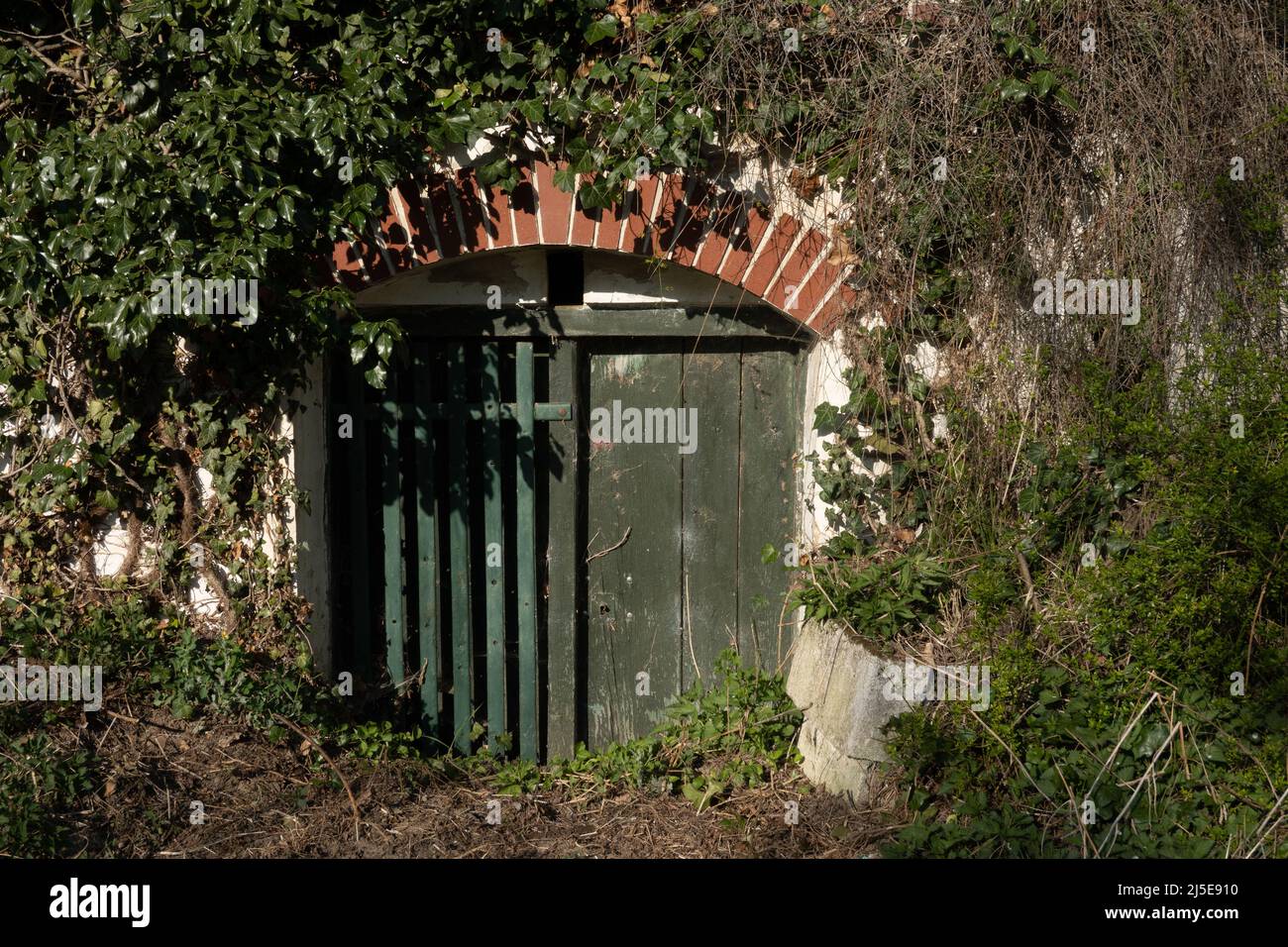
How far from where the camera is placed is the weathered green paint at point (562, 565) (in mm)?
4355

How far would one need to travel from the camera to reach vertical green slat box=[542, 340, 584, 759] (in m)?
4.36

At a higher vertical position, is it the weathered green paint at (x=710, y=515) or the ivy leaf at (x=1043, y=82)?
the ivy leaf at (x=1043, y=82)

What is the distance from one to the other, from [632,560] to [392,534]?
0.97 metres

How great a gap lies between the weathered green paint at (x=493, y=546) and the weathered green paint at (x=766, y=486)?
969 millimetres

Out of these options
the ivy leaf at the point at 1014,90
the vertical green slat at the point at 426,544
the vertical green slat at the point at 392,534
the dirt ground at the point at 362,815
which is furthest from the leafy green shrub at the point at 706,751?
the ivy leaf at the point at 1014,90

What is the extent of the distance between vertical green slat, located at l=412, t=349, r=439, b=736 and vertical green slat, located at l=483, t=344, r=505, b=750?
21 centimetres

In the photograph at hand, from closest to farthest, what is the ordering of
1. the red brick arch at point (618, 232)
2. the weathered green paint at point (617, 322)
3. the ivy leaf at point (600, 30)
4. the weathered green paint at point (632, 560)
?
the ivy leaf at point (600, 30), the red brick arch at point (618, 232), the weathered green paint at point (617, 322), the weathered green paint at point (632, 560)

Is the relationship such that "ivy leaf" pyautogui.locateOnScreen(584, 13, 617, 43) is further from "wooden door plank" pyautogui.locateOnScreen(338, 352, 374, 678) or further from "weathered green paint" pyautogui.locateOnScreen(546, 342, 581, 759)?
"wooden door plank" pyautogui.locateOnScreen(338, 352, 374, 678)

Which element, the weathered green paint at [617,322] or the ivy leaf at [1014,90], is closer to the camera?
A: the ivy leaf at [1014,90]

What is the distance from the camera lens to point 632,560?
4480 millimetres

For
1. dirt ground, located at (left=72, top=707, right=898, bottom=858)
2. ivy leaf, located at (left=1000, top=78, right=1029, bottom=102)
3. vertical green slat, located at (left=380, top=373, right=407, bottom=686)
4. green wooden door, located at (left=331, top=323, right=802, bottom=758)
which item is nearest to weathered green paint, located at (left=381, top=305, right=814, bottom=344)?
green wooden door, located at (left=331, top=323, right=802, bottom=758)

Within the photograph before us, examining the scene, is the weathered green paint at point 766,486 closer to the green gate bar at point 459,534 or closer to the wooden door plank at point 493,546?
the green gate bar at point 459,534

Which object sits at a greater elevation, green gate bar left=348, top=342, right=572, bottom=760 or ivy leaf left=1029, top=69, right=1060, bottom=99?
ivy leaf left=1029, top=69, right=1060, bottom=99

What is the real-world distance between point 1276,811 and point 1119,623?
2.32 ft
